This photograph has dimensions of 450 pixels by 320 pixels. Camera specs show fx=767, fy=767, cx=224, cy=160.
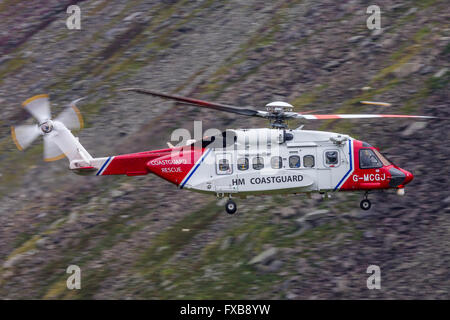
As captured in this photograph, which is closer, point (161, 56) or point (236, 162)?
point (236, 162)

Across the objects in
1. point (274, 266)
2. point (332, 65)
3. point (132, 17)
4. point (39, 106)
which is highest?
point (132, 17)

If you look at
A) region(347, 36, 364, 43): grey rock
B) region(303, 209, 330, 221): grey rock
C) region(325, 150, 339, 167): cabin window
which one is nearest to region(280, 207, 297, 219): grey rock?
region(303, 209, 330, 221): grey rock

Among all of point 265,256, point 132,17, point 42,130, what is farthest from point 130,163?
point 132,17

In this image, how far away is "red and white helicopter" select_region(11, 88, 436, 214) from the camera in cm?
2723

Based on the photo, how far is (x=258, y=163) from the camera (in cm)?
2723

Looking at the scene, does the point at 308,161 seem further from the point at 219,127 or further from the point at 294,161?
the point at 219,127

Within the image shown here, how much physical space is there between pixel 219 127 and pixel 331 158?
13.1m

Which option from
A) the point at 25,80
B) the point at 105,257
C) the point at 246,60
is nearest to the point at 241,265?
the point at 105,257

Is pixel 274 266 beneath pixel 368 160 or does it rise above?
beneath

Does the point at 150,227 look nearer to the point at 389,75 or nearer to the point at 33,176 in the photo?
the point at 33,176

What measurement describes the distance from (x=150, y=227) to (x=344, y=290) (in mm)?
9464

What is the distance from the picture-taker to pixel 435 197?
32062 millimetres

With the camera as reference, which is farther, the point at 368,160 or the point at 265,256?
the point at 265,256

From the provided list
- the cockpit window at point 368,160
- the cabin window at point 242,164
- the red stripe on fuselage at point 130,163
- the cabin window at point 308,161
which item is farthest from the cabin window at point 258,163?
the cockpit window at point 368,160
